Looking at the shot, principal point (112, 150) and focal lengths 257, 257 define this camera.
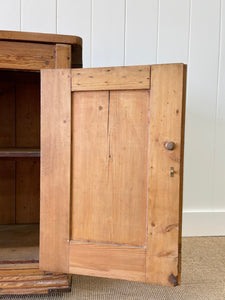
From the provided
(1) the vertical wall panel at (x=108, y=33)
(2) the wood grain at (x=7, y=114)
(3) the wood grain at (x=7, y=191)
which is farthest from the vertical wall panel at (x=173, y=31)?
(3) the wood grain at (x=7, y=191)

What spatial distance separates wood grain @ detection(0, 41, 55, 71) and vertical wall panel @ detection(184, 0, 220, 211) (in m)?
0.91

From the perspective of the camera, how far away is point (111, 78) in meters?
0.79

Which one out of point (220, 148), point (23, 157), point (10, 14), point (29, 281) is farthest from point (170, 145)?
point (10, 14)

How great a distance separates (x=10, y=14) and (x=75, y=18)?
34 cm

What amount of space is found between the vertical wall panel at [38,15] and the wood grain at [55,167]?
28.5 inches

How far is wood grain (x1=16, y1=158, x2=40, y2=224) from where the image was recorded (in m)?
1.30

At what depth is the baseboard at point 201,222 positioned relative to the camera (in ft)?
5.00

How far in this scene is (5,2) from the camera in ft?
4.42

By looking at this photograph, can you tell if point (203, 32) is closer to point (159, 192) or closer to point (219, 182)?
point (219, 182)

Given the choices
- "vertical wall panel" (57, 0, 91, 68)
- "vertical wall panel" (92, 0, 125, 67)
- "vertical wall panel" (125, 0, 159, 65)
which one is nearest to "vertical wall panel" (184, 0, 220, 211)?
"vertical wall panel" (125, 0, 159, 65)

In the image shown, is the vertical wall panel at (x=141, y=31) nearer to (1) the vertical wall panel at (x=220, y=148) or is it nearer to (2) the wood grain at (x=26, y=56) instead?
(1) the vertical wall panel at (x=220, y=148)

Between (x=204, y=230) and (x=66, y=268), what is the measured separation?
100 centimetres

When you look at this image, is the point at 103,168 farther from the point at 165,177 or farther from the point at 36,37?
the point at 36,37

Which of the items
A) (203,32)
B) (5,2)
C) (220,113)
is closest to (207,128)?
(220,113)
